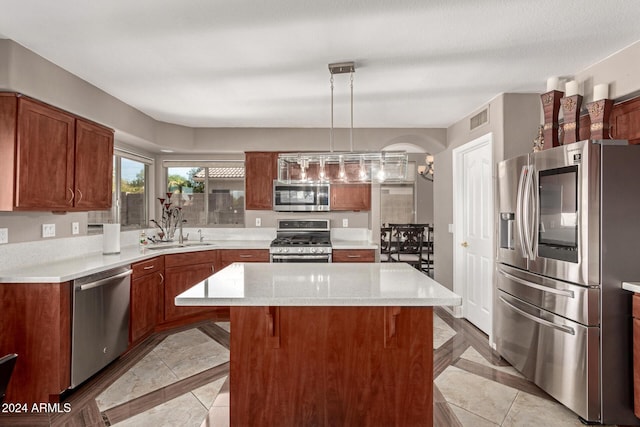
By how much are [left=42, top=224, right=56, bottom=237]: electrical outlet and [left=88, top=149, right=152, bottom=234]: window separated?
559 mm

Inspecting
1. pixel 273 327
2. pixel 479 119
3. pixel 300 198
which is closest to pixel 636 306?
pixel 273 327

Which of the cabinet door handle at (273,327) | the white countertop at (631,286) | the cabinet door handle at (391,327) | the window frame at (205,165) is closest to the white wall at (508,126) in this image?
the white countertop at (631,286)

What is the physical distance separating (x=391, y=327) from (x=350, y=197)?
2988mm

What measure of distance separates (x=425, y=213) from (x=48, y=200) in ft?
24.4

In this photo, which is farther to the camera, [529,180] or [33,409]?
[529,180]

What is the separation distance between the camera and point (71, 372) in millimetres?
2527

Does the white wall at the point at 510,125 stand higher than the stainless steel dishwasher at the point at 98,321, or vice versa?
the white wall at the point at 510,125

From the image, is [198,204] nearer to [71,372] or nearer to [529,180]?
[71,372]

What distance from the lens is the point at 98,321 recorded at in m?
2.79

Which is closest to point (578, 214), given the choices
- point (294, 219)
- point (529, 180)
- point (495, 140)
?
point (529, 180)

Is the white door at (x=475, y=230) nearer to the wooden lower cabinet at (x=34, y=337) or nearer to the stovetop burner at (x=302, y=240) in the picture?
the stovetop burner at (x=302, y=240)

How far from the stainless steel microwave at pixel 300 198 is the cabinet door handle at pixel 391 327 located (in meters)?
2.83

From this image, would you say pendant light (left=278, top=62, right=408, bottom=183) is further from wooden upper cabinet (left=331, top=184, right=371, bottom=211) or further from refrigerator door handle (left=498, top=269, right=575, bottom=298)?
wooden upper cabinet (left=331, top=184, right=371, bottom=211)

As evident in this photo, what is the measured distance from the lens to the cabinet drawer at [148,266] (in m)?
3.36
